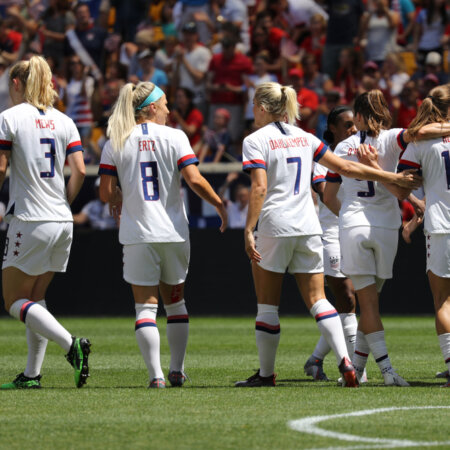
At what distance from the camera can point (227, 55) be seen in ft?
59.9

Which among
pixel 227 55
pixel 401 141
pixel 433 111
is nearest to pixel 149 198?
pixel 401 141

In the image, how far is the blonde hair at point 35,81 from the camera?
733 centimetres

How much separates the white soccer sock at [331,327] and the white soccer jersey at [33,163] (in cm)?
191

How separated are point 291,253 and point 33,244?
182 centimetres

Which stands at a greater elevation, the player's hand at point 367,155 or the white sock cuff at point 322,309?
the player's hand at point 367,155

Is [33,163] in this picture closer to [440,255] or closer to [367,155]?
[367,155]

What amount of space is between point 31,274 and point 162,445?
2584mm

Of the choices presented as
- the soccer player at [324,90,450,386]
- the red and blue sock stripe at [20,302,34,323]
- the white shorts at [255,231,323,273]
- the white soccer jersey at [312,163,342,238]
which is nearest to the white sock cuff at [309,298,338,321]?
the white shorts at [255,231,323,273]

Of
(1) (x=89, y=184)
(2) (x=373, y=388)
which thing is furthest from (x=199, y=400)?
(1) (x=89, y=184)

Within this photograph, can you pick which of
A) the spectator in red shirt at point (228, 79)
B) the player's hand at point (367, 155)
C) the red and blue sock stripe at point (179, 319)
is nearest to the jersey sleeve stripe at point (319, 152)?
the player's hand at point (367, 155)

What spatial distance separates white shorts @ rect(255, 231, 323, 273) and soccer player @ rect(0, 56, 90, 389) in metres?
1.40

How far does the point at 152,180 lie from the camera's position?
7.31 metres

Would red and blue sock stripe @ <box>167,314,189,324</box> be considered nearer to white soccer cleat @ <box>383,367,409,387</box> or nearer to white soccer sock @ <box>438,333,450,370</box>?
white soccer cleat @ <box>383,367,409,387</box>

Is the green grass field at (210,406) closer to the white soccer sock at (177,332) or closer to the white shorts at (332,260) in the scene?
the white soccer sock at (177,332)
